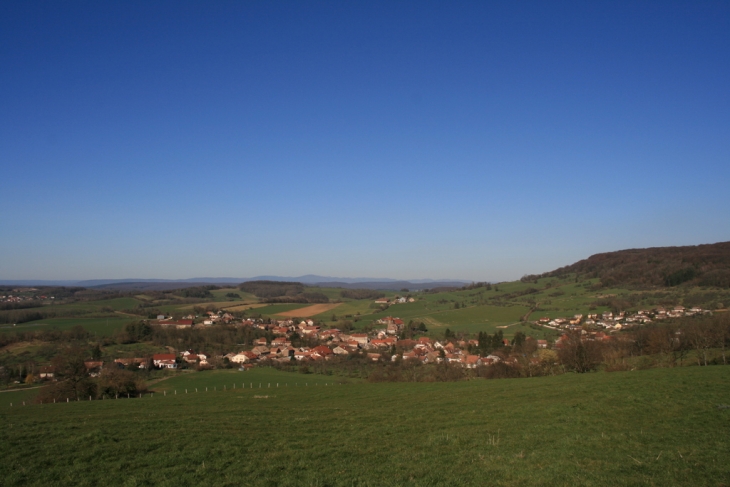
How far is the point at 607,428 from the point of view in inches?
508

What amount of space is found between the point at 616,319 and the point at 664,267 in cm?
4114

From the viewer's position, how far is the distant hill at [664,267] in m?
85.5

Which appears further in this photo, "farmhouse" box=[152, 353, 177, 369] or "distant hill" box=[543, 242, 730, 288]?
"distant hill" box=[543, 242, 730, 288]

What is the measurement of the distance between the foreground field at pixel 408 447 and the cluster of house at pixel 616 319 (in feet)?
165

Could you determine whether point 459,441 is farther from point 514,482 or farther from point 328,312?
point 328,312

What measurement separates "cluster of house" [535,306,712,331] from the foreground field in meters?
50.4

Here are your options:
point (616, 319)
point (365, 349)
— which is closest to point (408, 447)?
point (365, 349)

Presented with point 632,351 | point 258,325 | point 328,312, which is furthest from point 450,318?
point 632,351

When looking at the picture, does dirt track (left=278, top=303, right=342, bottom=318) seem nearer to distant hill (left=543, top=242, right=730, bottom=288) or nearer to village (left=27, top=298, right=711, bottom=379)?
village (left=27, top=298, right=711, bottom=379)

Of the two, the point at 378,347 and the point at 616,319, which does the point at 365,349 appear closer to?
the point at 378,347

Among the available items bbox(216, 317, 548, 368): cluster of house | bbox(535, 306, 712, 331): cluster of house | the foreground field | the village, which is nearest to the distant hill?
bbox(535, 306, 712, 331): cluster of house

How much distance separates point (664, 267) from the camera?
98.1 meters

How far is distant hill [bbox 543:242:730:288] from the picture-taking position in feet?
280

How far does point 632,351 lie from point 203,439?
4432 centimetres
